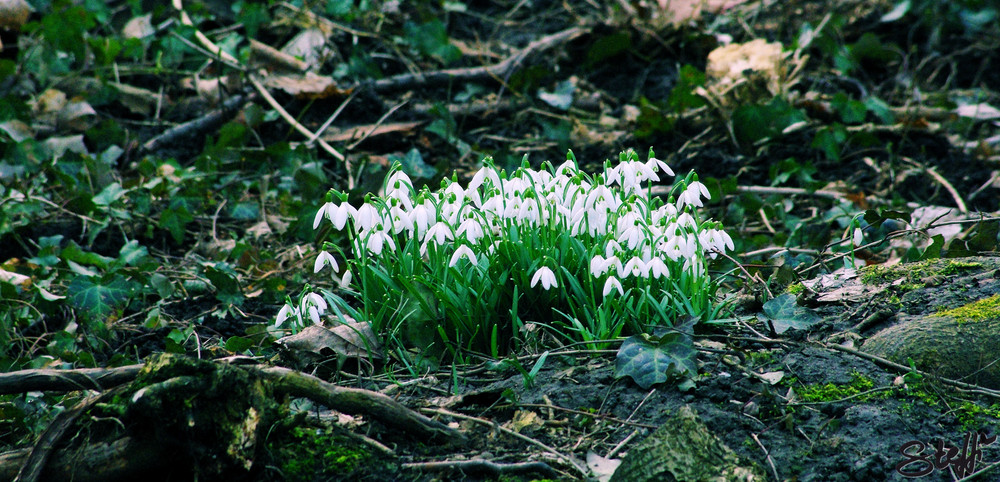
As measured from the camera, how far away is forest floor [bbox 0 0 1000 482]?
1.78 metres

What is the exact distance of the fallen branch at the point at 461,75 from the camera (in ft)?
15.7

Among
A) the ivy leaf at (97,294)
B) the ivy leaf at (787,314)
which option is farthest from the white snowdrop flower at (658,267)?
the ivy leaf at (97,294)

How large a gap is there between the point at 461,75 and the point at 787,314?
3165mm

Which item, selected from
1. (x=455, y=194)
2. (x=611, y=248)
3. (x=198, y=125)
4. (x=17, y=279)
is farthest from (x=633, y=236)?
(x=198, y=125)

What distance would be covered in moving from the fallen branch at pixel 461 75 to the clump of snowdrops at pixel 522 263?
2633 millimetres

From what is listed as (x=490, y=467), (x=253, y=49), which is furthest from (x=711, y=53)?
(x=490, y=467)

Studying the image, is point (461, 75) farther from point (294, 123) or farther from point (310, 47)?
point (294, 123)

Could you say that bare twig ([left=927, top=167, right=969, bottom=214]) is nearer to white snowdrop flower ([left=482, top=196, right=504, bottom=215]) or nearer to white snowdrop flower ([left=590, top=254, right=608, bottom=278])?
white snowdrop flower ([left=590, top=254, right=608, bottom=278])

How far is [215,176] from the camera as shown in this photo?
3965 millimetres

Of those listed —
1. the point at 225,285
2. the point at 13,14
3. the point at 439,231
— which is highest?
the point at 13,14

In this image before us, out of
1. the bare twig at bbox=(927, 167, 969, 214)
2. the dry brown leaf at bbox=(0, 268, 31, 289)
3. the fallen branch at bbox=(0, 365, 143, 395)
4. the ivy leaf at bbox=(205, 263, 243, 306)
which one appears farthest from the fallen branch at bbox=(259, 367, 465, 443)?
the bare twig at bbox=(927, 167, 969, 214)

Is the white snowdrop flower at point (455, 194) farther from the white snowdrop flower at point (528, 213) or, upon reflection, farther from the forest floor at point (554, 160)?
the forest floor at point (554, 160)

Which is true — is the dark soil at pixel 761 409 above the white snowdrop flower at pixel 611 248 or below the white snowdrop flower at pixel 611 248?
below

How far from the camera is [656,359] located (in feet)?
6.23
